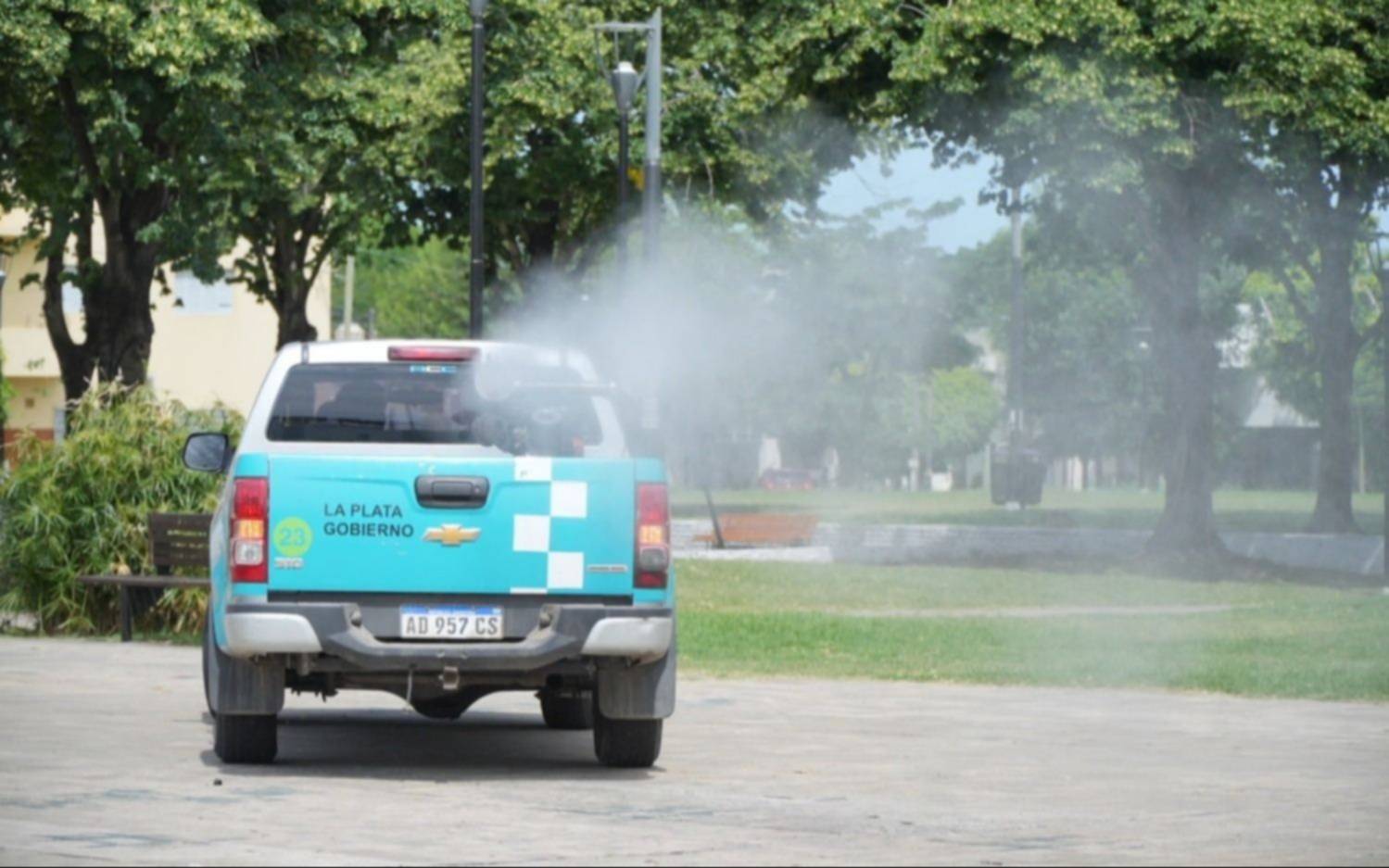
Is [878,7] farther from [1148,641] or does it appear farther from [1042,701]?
[1042,701]

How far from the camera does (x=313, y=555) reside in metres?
11.1

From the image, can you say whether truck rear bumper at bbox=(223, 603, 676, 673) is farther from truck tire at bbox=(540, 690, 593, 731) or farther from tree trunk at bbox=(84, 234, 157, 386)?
tree trunk at bbox=(84, 234, 157, 386)

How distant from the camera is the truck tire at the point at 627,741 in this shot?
39.5 ft

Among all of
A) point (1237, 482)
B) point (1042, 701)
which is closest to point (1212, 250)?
point (1042, 701)

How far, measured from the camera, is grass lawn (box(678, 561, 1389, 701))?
18844mm

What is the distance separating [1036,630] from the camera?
2345 centimetres

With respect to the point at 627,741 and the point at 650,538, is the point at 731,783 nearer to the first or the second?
the point at 627,741

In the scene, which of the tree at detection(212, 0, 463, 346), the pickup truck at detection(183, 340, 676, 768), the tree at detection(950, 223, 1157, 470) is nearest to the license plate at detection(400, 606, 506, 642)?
the pickup truck at detection(183, 340, 676, 768)

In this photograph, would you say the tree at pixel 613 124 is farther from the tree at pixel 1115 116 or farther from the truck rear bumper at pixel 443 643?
the truck rear bumper at pixel 443 643

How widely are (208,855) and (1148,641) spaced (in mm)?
14309

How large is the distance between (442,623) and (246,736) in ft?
4.51

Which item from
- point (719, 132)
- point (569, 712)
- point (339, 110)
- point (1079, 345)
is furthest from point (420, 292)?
point (569, 712)

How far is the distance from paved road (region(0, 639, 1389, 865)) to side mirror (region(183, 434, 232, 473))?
55.1 inches

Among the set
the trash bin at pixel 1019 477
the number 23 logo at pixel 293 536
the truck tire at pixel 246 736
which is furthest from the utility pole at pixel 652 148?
the trash bin at pixel 1019 477
